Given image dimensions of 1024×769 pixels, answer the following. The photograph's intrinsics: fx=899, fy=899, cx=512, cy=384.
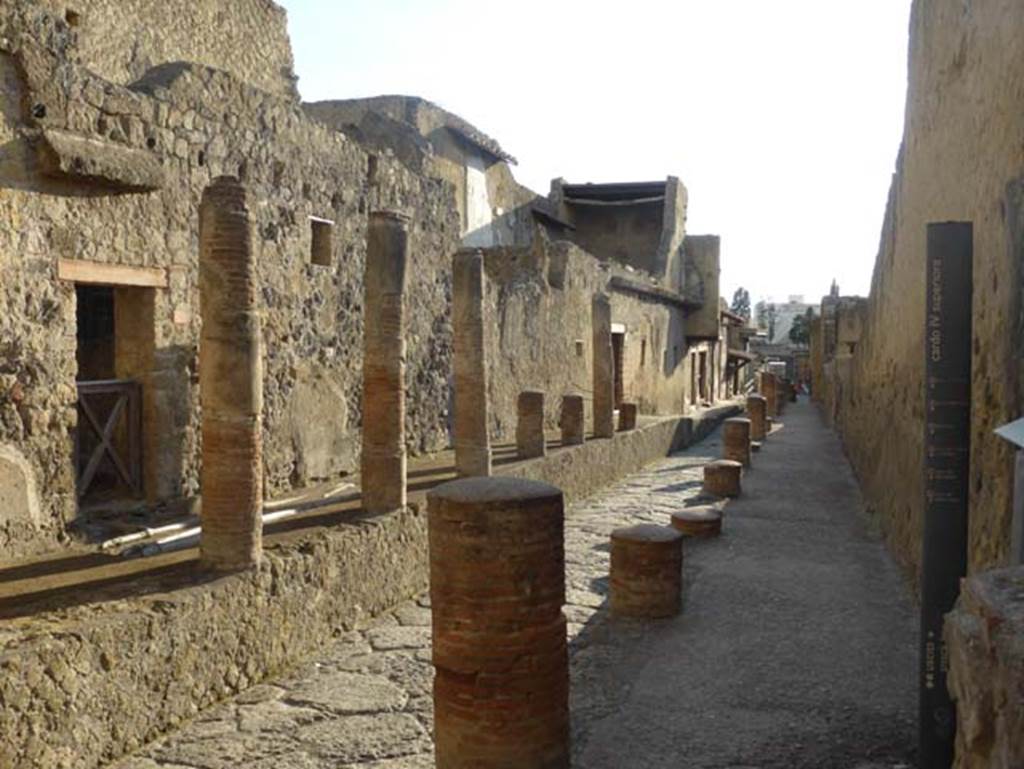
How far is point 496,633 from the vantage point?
12.3 feet

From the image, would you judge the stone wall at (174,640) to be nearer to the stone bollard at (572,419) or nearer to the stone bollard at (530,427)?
the stone bollard at (530,427)

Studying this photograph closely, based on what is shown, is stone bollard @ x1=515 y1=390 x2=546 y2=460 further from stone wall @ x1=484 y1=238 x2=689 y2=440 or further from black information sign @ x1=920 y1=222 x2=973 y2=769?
black information sign @ x1=920 y1=222 x2=973 y2=769

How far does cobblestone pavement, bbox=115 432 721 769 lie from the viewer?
404 centimetres

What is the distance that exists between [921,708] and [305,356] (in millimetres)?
5390

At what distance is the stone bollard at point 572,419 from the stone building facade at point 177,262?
1058 millimetres

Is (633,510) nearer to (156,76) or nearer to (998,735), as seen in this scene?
(156,76)

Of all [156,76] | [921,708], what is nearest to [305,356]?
[156,76]

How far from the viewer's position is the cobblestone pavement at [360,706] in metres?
4.04

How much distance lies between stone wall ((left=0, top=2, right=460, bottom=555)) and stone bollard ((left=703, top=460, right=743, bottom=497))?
15.2 feet

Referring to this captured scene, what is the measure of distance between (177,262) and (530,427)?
190 inches

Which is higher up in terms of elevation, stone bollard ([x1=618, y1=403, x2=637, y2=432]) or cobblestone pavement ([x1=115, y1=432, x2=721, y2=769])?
stone bollard ([x1=618, y1=403, x2=637, y2=432])

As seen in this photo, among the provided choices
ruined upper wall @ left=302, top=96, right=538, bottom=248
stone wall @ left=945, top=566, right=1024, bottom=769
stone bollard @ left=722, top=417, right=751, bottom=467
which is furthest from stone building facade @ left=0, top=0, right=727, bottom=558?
stone wall @ left=945, top=566, right=1024, bottom=769

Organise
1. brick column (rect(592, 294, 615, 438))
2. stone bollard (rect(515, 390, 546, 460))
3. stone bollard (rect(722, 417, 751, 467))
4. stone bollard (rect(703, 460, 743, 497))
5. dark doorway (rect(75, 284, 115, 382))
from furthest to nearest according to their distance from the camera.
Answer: stone bollard (rect(722, 417, 751, 467)) < brick column (rect(592, 294, 615, 438)) < stone bollard (rect(703, 460, 743, 497)) < stone bollard (rect(515, 390, 546, 460)) < dark doorway (rect(75, 284, 115, 382))

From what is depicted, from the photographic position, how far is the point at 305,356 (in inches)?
299
